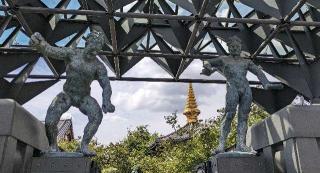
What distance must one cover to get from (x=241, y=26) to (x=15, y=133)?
9789 mm

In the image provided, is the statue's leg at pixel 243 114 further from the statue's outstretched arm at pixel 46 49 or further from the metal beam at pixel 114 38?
the metal beam at pixel 114 38

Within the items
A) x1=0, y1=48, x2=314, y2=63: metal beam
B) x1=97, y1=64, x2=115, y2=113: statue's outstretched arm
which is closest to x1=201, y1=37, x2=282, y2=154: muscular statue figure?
x1=97, y1=64, x2=115, y2=113: statue's outstretched arm

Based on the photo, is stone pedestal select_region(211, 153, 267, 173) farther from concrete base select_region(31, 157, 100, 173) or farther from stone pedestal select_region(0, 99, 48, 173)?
stone pedestal select_region(0, 99, 48, 173)

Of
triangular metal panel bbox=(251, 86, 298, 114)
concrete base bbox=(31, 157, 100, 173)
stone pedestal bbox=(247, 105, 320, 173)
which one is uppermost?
triangular metal panel bbox=(251, 86, 298, 114)

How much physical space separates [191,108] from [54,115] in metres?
52.9

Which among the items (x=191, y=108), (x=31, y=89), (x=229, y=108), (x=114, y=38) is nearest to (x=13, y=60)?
(x=31, y=89)

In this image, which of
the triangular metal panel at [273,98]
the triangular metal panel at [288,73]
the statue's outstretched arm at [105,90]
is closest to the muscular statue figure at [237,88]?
the statue's outstretched arm at [105,90]

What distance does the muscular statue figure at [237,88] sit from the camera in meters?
7.66

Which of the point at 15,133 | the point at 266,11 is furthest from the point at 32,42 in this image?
the point at 266,11

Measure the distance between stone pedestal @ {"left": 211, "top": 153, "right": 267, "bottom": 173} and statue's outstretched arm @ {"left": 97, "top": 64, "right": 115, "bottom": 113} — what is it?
217 centimetres

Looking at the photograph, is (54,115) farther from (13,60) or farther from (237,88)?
(13,60)

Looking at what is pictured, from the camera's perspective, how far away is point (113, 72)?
50.1ft

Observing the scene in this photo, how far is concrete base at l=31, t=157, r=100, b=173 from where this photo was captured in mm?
6625

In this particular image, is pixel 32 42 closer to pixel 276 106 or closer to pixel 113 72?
pixel 113 72
